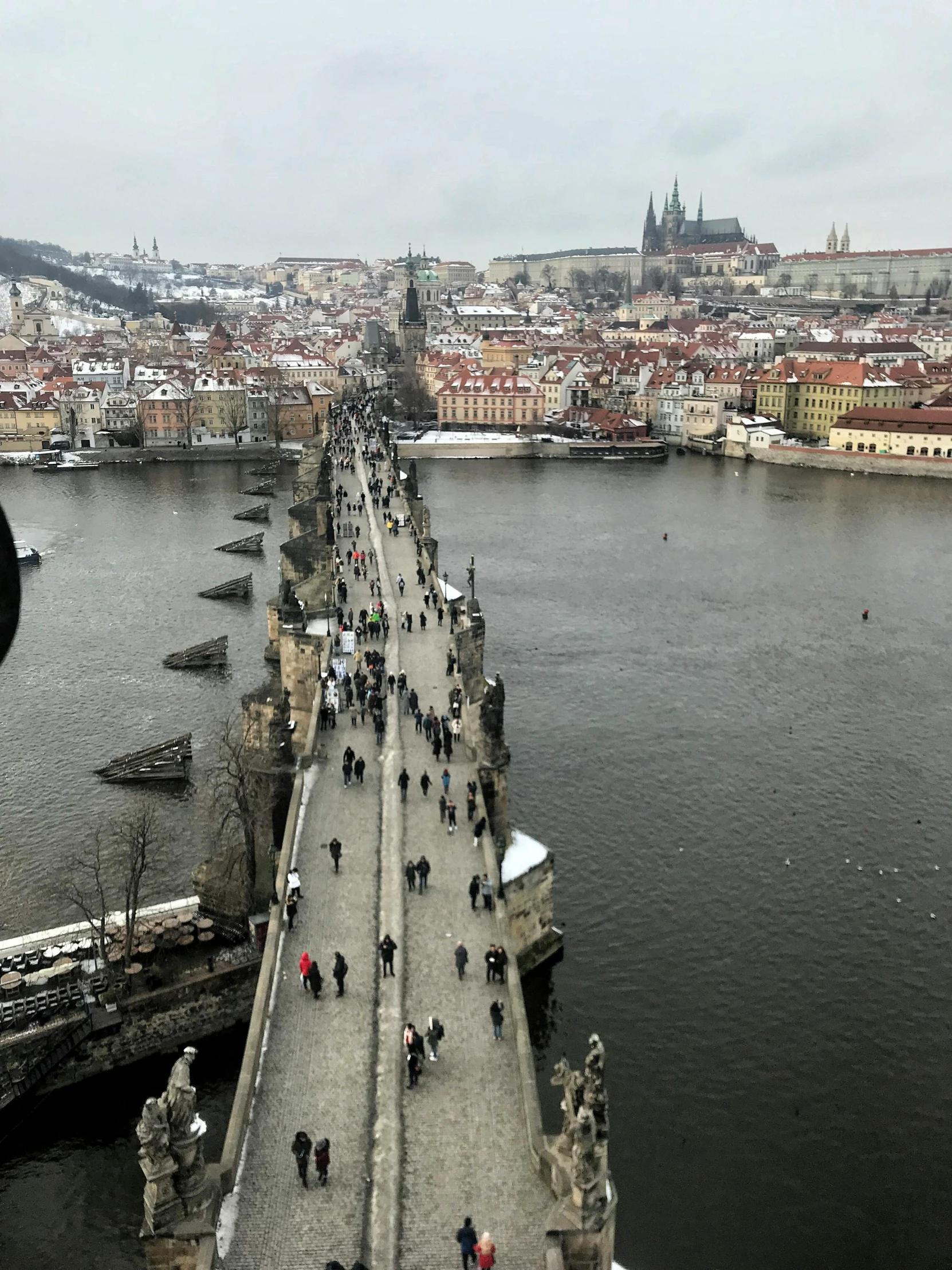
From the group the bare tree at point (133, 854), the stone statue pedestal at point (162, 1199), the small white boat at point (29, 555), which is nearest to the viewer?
the stone statue pedestal at point (162, 1199)

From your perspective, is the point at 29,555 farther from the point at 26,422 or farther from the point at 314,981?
the point at 26,422

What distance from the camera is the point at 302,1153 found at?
35.0 feet

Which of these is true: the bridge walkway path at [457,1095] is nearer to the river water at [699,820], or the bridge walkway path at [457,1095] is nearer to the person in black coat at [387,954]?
the person in black coat at [387,954]

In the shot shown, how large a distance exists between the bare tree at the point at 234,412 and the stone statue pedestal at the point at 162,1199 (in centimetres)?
8676

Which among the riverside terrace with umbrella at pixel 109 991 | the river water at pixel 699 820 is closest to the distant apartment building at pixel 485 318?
the river water at pixel 699 820

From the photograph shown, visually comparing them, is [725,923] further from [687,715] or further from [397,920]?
[687,715]

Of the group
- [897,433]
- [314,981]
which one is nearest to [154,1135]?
[314,981]

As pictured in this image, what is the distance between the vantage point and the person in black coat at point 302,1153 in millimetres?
10602

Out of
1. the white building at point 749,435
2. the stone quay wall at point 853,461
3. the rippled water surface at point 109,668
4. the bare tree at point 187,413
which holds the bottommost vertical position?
the rippled water surface at point 109,668

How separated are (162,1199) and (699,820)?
1803 cm

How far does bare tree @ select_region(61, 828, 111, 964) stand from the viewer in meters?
20.4

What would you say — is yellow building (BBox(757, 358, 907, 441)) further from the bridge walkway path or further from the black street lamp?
the bridge walkway path

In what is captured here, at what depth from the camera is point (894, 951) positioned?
810 inches

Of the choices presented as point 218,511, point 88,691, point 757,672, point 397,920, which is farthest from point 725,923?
point 218,511
